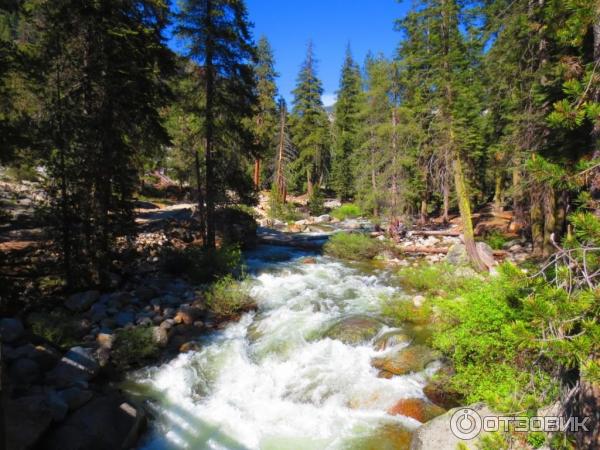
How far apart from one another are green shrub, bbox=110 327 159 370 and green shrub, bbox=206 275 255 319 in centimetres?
222

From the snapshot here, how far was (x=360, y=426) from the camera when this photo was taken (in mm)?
5656

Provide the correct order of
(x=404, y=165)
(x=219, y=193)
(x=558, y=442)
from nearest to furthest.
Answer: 1. (x=558, y=442)
2. (x=219, y=193)
3. (x=404, y=165)

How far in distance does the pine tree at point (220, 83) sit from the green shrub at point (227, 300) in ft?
10.6

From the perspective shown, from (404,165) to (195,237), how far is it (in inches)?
493

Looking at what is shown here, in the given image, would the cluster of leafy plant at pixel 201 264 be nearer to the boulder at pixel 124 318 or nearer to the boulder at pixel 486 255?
the boulder at pixel 124 318

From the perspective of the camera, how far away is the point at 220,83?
1314 cm

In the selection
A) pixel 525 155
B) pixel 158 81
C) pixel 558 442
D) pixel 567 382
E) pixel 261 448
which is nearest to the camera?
pixel 558 442

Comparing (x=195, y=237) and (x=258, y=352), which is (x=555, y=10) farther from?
(x=195, y=237)

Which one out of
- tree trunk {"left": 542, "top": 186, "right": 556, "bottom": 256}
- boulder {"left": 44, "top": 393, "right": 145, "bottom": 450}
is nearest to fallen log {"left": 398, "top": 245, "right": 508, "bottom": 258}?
tree trunk {"left": 542, "top": 186, "right": 556, "bottom": 256}

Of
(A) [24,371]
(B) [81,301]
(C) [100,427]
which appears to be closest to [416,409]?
(C) [100,427]

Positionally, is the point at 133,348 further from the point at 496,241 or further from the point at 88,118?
the point at 496,241

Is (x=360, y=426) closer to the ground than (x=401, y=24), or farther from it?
closer to the ground

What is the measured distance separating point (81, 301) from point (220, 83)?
30.7 feet

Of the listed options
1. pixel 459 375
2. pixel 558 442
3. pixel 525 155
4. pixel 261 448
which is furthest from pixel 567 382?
pixel 525 155
